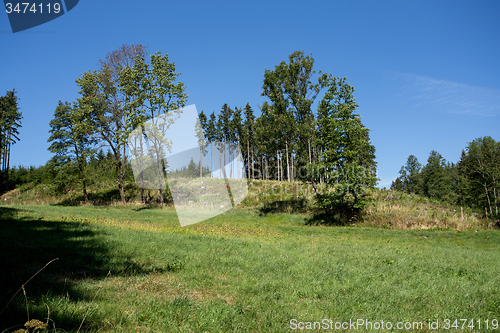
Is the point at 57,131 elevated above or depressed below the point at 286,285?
above

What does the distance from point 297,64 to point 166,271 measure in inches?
1014

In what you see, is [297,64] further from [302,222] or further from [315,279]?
[315,279]

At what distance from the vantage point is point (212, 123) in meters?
66.4

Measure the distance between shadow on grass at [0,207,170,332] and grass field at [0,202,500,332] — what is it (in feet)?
0.06

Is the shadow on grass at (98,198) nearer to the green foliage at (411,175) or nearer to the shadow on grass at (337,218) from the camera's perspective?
the shadow on grass at (337,218)

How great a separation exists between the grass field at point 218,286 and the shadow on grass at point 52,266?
2 centimetres

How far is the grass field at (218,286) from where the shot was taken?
12.7 feet

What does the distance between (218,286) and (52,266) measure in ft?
11.5

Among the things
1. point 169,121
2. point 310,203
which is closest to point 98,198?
point 169,121

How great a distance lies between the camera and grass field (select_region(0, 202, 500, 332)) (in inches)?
153

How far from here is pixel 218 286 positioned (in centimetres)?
565

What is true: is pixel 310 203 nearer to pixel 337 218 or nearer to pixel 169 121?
pixel 337 218

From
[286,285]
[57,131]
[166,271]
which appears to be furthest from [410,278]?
[57,131]

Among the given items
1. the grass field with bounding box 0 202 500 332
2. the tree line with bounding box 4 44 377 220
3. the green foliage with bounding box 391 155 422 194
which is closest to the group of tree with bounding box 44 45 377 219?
the tree line with bounding box 4 44 377 220
